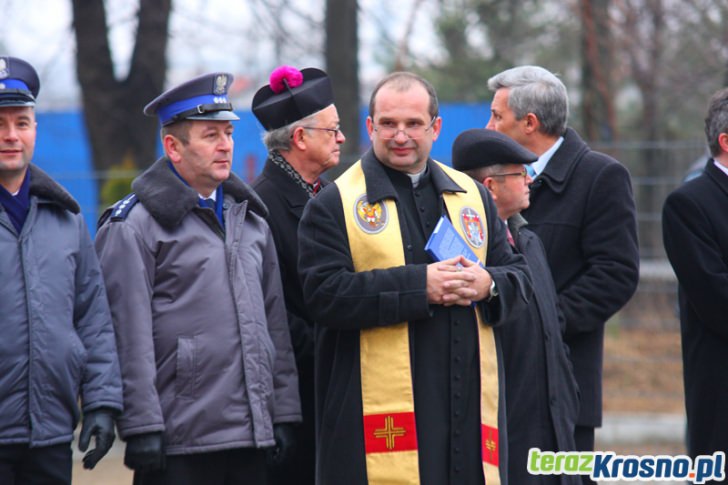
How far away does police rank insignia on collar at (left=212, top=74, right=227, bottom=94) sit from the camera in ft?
15.5

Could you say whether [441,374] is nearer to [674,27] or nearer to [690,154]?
[690,154]

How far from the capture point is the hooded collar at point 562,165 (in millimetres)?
5426

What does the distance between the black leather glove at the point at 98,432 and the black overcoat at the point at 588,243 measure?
2063mm

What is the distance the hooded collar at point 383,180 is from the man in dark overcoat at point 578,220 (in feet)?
3.09

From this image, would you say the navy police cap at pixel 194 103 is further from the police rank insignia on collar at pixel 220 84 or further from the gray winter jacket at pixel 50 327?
the gray winter jacket at pixel 50 327

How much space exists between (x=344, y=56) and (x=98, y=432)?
27.0 ft

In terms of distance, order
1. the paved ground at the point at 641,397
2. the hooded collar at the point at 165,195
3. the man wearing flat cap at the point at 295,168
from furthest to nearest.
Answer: the paved ground at the point at 641,397 → the man wearing flat cap at the point at 295,168 → the hooded collar at the point at 165,195

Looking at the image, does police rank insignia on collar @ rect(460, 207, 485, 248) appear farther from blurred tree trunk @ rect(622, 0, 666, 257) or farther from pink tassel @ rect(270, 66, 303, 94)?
blurred tree trunk @ rect(622, 0, 666, 257)

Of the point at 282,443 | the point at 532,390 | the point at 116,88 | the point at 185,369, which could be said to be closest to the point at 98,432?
the point at 185,369

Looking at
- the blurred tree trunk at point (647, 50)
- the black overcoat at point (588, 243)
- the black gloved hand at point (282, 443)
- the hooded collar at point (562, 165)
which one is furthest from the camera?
the blurred tree trunk at point (647, 50)

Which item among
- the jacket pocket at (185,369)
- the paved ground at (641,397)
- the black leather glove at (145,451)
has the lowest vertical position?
the paved ground at (641,397)

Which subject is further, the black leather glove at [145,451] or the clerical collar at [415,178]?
the clerical collar at [415,178]

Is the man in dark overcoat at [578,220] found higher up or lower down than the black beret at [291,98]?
lower down

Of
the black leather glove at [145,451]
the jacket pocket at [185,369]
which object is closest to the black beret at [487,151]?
the jacket pocket at [185,369]
